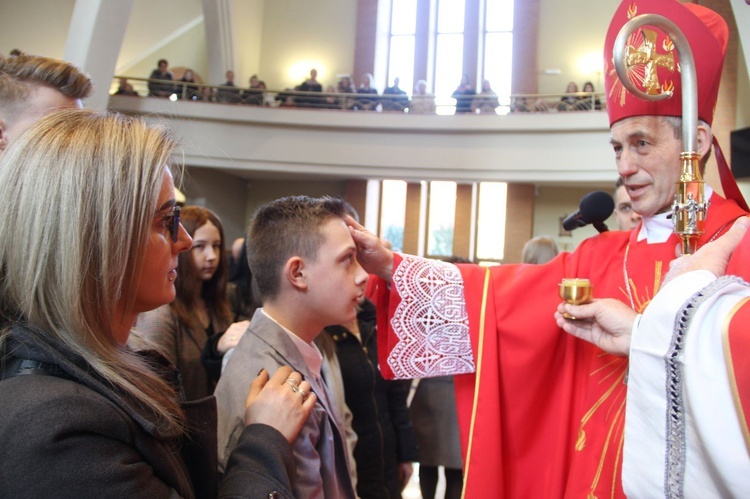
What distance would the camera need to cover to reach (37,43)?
1023cm

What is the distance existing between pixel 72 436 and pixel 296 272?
0.96 metres

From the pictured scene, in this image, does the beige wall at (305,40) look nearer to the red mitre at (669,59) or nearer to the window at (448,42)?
the window at (448,42)

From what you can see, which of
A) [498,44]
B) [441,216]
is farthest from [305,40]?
[441,216]

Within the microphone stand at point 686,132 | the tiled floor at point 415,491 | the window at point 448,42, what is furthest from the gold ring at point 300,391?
the window at point 448,42

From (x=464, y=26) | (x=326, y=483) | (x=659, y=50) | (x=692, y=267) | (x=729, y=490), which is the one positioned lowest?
(x=326, y=483)

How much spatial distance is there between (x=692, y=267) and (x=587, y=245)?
0.79m

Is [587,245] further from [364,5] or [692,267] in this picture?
[364,5]

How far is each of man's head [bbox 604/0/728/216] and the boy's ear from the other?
913 mm

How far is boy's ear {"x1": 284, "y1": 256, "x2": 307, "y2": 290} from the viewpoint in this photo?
5.42 ft

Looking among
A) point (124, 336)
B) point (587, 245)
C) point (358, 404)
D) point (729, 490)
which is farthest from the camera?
point (358, 404)

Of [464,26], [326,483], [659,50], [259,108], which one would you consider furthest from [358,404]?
[464,26]

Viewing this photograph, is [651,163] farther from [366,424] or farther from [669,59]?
[366,424]

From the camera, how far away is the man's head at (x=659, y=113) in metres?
1.54

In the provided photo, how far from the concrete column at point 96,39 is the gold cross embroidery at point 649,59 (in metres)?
8.27
